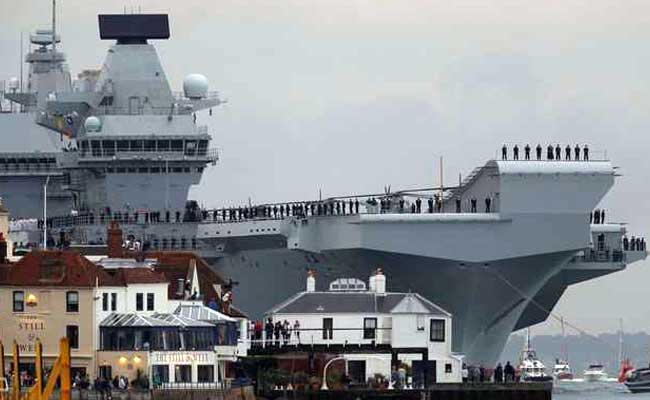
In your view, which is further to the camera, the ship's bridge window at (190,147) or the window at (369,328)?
the ship's bridge window at (190,147)

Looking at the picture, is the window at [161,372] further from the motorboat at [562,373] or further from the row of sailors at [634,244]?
the motorboat at [562,373]

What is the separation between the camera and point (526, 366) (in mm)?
138500

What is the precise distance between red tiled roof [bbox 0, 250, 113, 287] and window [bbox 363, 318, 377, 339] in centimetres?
1069

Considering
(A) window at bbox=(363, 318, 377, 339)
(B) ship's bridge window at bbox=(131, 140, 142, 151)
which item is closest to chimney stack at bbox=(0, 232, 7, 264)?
(A) window at bbox=(363, 318, 377, 339)

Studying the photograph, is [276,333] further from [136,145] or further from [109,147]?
[109,147]

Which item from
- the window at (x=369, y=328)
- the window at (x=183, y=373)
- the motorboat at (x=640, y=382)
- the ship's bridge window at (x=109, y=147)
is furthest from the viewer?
the motorboat at (x=640, y=382)

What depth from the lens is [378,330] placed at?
73.1 metres

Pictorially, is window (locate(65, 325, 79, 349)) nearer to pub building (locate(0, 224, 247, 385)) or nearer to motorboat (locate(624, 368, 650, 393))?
pub building (locate(0, 224, 247, 385))

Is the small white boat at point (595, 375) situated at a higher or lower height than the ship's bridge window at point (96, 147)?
lower

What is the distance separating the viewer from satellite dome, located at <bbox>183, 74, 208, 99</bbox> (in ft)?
361

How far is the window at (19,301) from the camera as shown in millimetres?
63281

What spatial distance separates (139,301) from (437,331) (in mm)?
10520

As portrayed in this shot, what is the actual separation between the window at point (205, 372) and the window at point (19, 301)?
4157 mm

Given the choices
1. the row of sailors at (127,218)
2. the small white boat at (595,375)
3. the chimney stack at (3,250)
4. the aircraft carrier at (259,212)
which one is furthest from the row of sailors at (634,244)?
the small white boat at (595,375)
